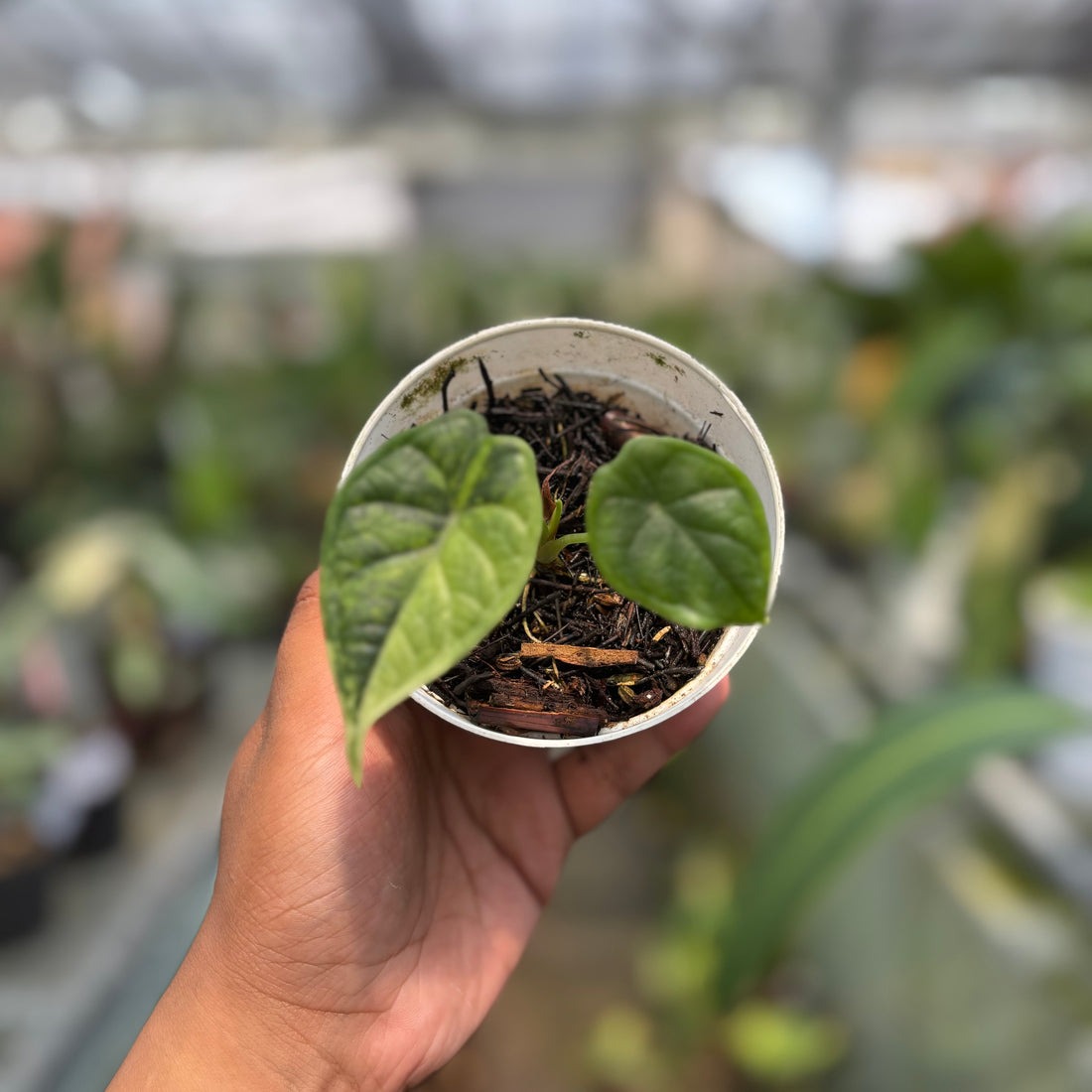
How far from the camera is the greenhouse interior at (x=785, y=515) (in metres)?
1.01

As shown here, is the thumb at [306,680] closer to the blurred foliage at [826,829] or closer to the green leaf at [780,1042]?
the blurred foliage at [826,829]

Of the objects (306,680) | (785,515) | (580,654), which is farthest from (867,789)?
(306,680)

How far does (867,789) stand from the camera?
0.84m

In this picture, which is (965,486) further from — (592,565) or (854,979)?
(592,565)

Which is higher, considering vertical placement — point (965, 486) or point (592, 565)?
point (592, 565)

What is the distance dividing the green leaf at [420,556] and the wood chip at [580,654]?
13 cm

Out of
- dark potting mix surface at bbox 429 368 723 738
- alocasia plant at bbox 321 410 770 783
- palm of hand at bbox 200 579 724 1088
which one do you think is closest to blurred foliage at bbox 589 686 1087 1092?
palm of hand at bbox 200 579 724 1088

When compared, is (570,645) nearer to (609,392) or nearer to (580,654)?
(580,654)

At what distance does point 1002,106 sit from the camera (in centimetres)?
265

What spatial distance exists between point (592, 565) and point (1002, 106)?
3008mm

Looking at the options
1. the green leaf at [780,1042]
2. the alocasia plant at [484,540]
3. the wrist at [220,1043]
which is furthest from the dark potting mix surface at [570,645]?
the green leaf at [780,1042]

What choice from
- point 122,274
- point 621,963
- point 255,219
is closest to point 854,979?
point 621,963

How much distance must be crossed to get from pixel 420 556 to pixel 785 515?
1.77 feet

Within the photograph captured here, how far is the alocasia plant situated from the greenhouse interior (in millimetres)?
142
